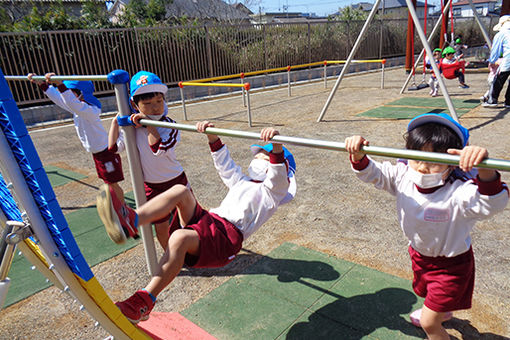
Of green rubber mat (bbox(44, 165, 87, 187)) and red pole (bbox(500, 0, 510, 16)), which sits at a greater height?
red pole (bbox(500, 0, 510, 16))

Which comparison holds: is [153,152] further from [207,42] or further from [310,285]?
[207,42]

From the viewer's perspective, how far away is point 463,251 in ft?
5.78

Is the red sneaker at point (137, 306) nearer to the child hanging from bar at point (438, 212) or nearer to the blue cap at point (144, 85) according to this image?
the child hanging from bar at point (438, 212)

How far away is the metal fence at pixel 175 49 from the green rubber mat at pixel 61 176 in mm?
5553

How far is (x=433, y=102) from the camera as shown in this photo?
901 cm

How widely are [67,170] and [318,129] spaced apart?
4.34 meters

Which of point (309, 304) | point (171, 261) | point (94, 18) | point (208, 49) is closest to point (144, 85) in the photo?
point (171, 261)

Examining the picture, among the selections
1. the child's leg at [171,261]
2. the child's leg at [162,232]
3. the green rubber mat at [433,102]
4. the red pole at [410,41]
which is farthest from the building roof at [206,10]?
the child's leg at [171,261]

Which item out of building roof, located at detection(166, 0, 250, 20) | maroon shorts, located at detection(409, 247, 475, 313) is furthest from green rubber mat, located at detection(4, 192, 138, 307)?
building roof, located at detection(166, 0, 250, 20)

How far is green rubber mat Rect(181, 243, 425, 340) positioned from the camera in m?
2.21

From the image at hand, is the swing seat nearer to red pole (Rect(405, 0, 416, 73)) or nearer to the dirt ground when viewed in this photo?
the dirt ground

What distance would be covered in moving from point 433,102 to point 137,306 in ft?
29.2

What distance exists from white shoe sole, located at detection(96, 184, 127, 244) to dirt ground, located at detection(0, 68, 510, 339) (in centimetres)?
95

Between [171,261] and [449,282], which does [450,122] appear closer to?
[449,282]
